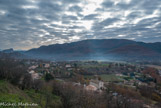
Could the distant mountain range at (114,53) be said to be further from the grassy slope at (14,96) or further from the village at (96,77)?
the grassy slope at (14,96)

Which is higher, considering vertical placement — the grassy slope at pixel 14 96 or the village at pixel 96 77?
the grassy slope at pixel 14 96

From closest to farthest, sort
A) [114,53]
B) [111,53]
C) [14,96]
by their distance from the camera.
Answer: [14,96], [114,53], [111,53]

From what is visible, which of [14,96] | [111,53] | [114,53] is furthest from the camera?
[111,53]

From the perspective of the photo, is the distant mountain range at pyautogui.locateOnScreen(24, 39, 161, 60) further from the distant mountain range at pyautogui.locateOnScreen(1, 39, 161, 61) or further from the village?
the village

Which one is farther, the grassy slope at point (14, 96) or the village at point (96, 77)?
the village at point (96, 77)

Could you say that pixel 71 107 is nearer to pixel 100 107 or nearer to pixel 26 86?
pixel 100 107

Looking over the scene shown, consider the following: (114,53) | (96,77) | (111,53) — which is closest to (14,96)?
(96,77)

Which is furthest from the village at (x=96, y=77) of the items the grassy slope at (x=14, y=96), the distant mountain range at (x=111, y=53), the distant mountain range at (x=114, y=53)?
the distant mountain range at (x=114, y=53)

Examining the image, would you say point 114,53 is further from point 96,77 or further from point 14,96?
point 14,96

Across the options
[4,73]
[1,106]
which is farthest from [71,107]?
[4,73]

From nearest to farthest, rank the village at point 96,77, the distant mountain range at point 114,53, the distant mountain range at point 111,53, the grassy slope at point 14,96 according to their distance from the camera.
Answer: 1. the grassy slope at point 14,96
2. the village at point 96,77
3. the distant mountain range at point 111,53
4. the distant mountain range at point 114,53

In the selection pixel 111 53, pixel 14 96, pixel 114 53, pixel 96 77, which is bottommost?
pixel 96 77
